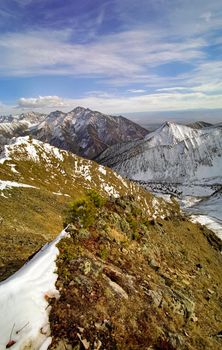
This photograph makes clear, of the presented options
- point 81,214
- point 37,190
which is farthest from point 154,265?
point 37,190

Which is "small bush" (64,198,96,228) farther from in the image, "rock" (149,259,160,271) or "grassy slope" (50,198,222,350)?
"rock" (149,259,160,271)

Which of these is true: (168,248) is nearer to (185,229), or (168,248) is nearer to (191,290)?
(191,290)

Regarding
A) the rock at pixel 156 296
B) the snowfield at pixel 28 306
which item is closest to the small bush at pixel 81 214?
the snowfield at pixel 28 306

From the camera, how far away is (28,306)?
510 inches

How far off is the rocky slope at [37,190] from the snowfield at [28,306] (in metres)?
5.75

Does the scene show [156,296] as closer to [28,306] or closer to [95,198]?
[28,306]

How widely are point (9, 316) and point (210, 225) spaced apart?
6246 inches

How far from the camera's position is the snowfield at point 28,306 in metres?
11.8

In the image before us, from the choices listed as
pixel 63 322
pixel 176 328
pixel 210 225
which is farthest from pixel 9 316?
pixel 210 225

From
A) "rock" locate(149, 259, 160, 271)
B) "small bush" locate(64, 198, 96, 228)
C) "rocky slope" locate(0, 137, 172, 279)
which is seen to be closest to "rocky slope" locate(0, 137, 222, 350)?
"small bush" locate(64, 198, 96, 228)

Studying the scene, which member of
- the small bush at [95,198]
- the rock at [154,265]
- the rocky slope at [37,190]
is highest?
the small bush at [95,198]

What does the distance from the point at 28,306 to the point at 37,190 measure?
53.7m

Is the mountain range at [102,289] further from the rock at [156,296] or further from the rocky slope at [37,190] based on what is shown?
the rocky slope at [37,190]

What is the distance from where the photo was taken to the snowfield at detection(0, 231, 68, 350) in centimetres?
1181
